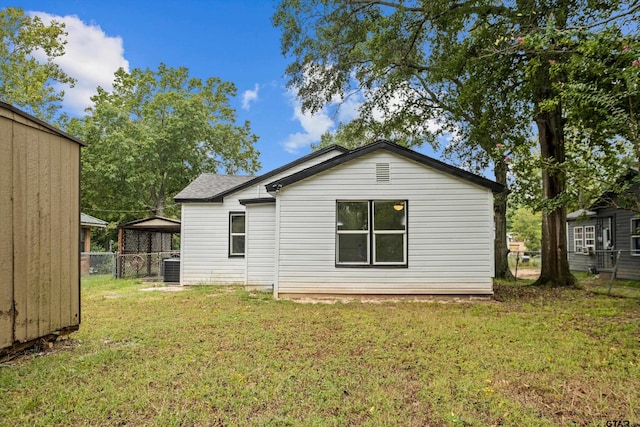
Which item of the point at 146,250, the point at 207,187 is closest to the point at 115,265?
the point at 146,250

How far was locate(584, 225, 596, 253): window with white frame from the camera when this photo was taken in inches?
650

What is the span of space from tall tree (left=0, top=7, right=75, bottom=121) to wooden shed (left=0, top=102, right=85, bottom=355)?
19770 millimetres

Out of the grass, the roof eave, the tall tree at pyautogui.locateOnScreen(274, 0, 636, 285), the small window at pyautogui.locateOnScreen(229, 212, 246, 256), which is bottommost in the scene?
the grass

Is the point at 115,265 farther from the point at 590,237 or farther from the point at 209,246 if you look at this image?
the point at 590,237

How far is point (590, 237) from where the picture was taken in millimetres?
17109

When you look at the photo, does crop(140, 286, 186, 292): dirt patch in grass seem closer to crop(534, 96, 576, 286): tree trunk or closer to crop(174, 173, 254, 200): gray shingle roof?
crop(174, 173, 254, 200): gray shingle roof

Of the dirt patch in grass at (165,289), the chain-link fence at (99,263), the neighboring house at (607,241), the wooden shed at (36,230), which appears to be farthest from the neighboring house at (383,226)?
the chain-link fence at (99,263)

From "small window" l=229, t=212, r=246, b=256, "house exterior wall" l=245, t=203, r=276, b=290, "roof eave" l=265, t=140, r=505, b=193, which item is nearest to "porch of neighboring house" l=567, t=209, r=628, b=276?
"roof eave" l=265, t=140, r=505, b=193

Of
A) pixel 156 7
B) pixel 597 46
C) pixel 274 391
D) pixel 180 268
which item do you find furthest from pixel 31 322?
pixel 156 7

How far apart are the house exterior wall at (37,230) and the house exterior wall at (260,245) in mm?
5853

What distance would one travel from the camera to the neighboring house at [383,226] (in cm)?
797

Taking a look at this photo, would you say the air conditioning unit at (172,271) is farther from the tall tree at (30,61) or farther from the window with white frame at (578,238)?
the window with white frame at (578,238)

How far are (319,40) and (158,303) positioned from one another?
951cm

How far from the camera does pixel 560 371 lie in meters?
3.76
